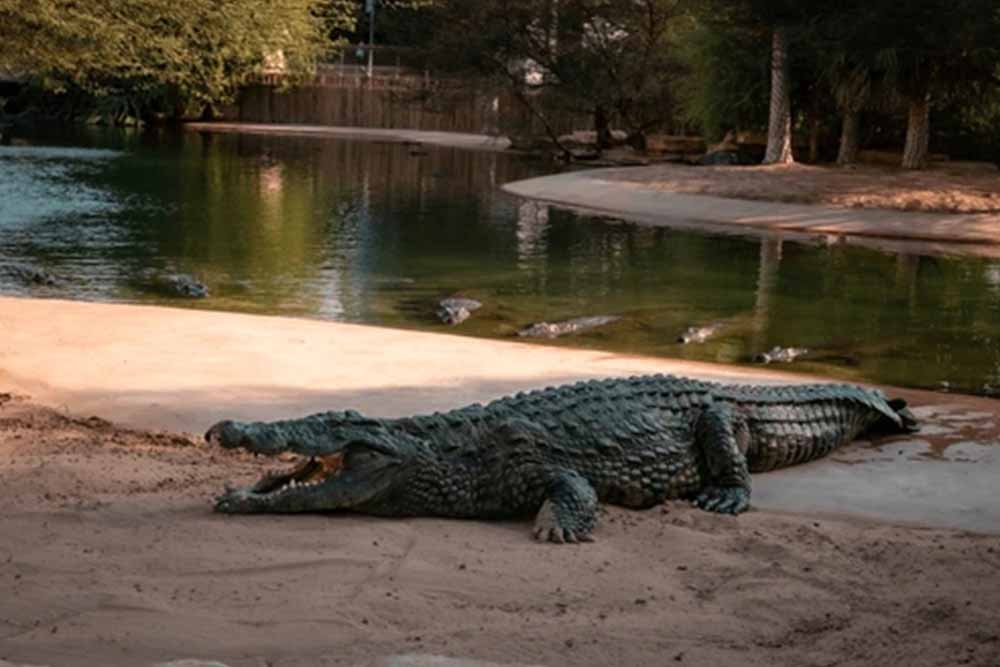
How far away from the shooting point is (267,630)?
14.2ft

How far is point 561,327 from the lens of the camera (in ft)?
42.4

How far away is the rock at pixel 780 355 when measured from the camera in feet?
38.4

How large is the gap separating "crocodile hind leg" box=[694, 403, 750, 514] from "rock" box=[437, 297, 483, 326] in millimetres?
6446

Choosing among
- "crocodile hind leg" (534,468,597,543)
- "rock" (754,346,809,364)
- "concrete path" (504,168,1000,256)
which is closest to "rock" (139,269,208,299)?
"rock" (754,346,809,364)

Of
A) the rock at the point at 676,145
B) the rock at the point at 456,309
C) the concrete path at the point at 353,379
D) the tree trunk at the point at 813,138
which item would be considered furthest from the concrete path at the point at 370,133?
the concrete path at the point at 353,379

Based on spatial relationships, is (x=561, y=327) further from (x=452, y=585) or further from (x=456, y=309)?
(x=452, y=585)

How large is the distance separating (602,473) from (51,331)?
6.04m

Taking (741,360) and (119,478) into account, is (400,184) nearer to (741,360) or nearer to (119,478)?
(741,360)

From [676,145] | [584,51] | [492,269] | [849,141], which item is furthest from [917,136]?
[492,269]

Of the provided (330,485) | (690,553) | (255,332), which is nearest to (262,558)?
(330,485)

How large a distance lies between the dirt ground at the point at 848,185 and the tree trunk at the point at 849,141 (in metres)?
1.18

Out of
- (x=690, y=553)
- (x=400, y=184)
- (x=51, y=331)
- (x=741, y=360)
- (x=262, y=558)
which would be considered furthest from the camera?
(x=400, y=184)

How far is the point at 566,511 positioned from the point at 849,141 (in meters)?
26.5

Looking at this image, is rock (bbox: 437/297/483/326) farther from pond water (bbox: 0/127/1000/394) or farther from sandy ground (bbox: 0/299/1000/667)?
sandy ground (bbox: 0/299/1000/667)
